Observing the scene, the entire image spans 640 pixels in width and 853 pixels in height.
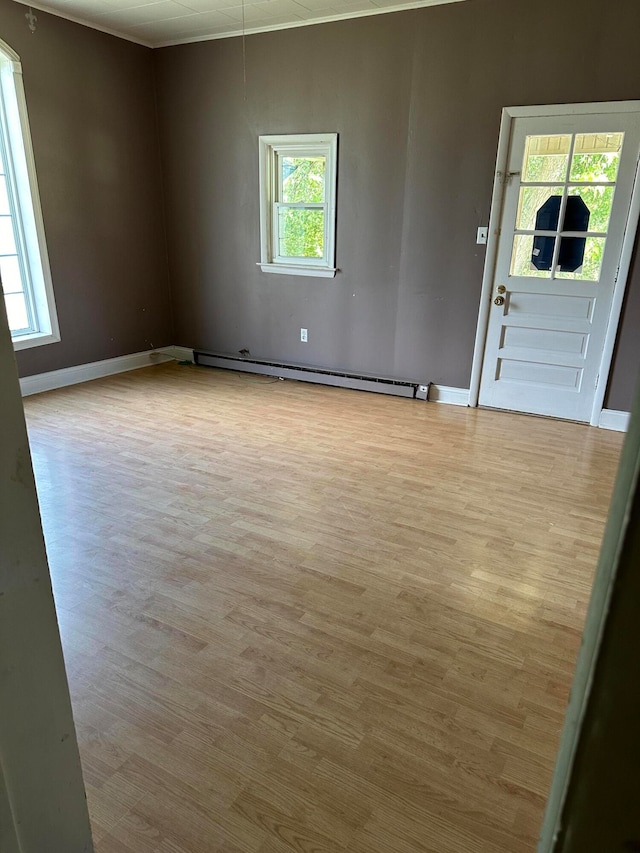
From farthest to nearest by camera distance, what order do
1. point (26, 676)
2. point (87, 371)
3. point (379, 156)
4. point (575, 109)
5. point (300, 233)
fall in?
point (87, 371)
point (300, 233)
point (379, 156)
point (575, 109)
point (26, 676)

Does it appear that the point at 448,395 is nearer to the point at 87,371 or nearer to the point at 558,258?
the point at 558,258

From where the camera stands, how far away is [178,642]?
1.93m

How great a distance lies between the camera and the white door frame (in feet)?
11.8

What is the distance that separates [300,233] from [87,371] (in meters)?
2.30

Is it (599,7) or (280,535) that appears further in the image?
(599,7)

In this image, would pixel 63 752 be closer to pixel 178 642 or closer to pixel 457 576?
pixel 178 642

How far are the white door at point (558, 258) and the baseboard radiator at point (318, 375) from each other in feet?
2.07

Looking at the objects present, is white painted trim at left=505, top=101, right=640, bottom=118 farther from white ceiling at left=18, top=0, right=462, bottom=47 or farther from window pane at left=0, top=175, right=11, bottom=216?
window pane at left=0, top=175, right=11, bottom=216

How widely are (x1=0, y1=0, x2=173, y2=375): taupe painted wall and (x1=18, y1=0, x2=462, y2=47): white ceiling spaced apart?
→ 0.15 metres

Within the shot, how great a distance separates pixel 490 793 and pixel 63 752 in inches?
43.7

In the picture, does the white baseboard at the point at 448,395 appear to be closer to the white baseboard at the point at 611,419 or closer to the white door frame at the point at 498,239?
the white door frame at the point at 498,239

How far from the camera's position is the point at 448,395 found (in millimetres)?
4605

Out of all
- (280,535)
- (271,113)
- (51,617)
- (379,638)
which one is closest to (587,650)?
(51,617)

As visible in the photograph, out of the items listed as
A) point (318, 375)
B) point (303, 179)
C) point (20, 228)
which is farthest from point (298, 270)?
point (20, 228)
